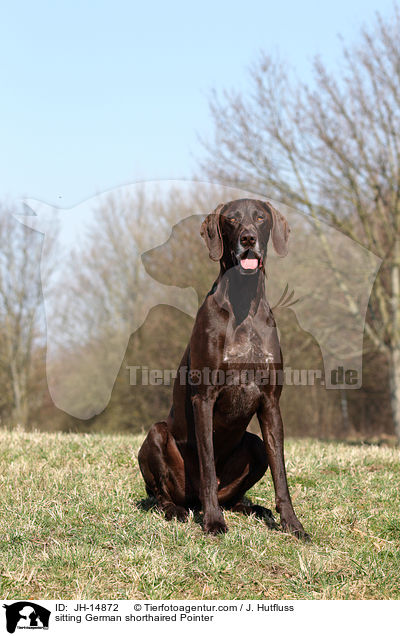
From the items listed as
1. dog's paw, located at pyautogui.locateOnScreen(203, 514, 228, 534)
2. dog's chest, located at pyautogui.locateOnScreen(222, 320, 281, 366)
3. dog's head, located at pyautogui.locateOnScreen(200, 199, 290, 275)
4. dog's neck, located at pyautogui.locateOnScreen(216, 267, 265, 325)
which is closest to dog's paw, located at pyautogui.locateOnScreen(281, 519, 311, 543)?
dog's paw, located at pyautogui.locateOnScreen(203, 514, 228, 534)

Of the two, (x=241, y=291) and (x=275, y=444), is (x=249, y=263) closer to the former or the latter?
(x=241, y=291)

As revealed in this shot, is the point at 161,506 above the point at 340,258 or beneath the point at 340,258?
beneath

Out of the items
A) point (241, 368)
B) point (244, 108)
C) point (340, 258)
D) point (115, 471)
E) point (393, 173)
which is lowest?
point (115, 471)

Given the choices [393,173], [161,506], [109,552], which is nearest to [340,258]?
[393,173]

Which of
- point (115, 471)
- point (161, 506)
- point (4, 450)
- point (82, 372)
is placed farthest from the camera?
point (82, 372)

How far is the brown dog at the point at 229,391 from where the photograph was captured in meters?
3.54

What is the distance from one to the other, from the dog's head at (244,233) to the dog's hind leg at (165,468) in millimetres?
1146

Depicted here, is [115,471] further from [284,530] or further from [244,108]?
[244,108]

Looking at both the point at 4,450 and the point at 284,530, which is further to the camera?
the point at 4,450

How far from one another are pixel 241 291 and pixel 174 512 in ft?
4.63
